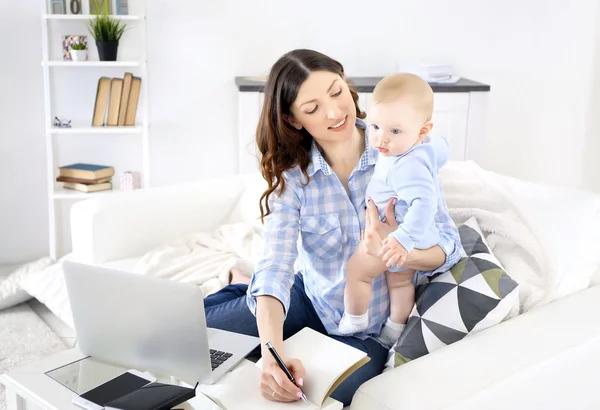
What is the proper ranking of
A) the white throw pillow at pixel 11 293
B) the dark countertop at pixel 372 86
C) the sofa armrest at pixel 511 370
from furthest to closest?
the dark countertop at pixel 372 86, the white throw pillow at pixel 11 293, the sofa armrest at pixel 511 370

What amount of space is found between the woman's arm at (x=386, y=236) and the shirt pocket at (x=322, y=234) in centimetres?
14

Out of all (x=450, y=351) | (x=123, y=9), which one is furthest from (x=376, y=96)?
(x=123, y=9)

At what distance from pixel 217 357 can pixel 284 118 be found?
23.1 inches

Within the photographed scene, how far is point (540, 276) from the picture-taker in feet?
5.96

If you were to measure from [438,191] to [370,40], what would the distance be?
7.35 feet

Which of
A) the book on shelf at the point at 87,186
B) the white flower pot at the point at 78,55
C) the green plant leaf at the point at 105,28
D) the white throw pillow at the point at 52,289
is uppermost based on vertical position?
the green plant leaf at the point at 105,28

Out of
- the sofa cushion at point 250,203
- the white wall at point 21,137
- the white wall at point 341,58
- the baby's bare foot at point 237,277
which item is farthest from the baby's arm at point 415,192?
the white wall at point 21,137

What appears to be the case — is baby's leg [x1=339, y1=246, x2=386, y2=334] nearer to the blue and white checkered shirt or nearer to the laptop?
the blue and white checkered shirt

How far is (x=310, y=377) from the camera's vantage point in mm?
1341

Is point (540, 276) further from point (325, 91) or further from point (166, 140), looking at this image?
point (166, 140)

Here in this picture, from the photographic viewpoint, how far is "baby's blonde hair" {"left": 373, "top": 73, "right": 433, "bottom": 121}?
1.57m

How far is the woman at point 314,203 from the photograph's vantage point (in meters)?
1.69

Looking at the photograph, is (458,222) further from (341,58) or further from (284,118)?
(341,58)

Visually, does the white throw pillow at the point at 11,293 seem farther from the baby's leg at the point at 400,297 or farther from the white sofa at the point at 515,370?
the white sofa at the point at 515,370
